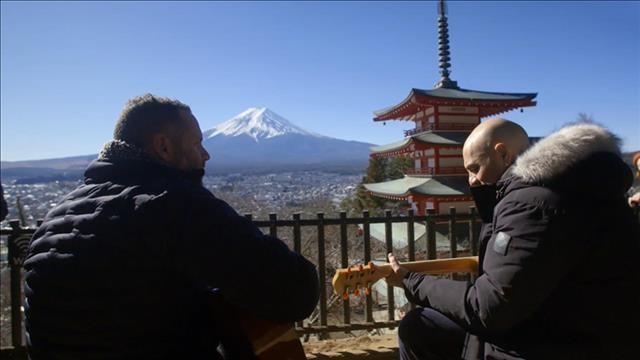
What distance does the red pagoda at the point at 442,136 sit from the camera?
51.9ft

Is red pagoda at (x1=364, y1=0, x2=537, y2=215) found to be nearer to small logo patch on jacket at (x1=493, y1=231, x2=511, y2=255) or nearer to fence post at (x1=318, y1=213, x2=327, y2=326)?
fence post at (x1=318, y1=213, x2=327, y2=326)

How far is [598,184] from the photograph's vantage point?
1.29 meters

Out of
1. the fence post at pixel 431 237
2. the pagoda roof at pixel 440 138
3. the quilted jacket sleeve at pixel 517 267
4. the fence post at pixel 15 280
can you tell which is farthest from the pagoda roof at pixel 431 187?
the quilted jacket sleeve at pixel 517 267

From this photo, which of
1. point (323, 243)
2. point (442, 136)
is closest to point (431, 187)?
point (442, 136)

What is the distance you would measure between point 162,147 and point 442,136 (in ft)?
51.6

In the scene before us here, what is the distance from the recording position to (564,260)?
1.23 m

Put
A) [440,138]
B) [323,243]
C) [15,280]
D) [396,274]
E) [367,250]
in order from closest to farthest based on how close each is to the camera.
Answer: [396,274]
[15,280]
[323,243]
[367,250]
[440,138]

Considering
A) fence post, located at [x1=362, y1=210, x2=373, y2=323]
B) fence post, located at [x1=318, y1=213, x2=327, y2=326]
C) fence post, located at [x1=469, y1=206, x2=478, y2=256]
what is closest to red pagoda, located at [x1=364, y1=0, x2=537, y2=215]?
fence post, located at [x1=469, y1=206, x2=478, y2=256]

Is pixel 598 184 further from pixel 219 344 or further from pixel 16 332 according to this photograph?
pixel 16 332

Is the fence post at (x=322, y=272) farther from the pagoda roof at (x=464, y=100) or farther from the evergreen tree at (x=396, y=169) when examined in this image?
the evergreen tree at (x=396, y=169)

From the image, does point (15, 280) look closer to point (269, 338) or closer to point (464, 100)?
point (269, 338)

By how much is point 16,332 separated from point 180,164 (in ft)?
10.1

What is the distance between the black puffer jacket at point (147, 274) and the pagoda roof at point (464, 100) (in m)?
15.3

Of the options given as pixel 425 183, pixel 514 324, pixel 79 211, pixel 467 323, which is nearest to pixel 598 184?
pixel 514 324
